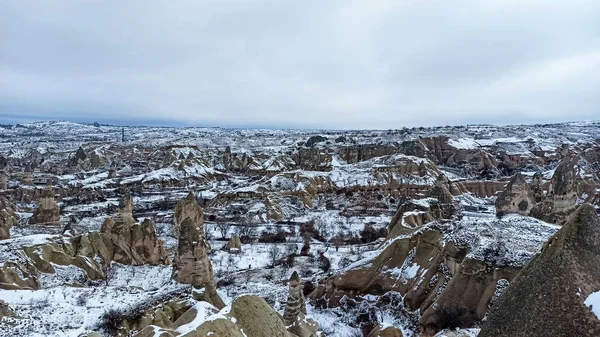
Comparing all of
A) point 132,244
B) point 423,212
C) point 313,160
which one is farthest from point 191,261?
point 313,160

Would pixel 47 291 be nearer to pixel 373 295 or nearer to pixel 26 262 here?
pixel 26 262

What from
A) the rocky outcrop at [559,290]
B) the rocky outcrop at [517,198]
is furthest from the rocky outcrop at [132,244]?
the rocky outcrop at [517,198]

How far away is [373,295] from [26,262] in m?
24.9

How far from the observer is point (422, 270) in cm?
2650

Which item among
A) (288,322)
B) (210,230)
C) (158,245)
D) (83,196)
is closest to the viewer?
(288,322)

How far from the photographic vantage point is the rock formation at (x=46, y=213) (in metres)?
54.0

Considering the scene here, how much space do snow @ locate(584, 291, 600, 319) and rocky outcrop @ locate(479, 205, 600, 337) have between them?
70 mm

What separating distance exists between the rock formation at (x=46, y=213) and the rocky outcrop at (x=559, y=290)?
58.9 metres

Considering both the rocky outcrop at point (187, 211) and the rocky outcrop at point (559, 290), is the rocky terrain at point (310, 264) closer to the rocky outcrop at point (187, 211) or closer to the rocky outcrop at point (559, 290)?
the rocky outcrop at point (559, 290)

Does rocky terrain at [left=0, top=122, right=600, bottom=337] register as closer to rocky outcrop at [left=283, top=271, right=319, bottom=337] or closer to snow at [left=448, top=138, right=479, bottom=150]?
rocky outcrop at [left=283, top=271, right=319, bottom=337]

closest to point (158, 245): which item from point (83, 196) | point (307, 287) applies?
point (307, 287)

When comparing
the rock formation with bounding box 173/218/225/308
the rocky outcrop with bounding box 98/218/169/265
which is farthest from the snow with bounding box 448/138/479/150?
the rock formation with bounding box 173/218/225/308

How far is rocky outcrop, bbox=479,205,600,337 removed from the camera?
337 inches

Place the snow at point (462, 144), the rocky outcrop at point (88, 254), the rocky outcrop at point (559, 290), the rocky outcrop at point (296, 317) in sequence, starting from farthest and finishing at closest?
the snow at point (462, 144) < the rocky outcrop at point (88, 254) < the rocky outcrop at point (296, 317) < the rocky outcrop at point (559, 290)
